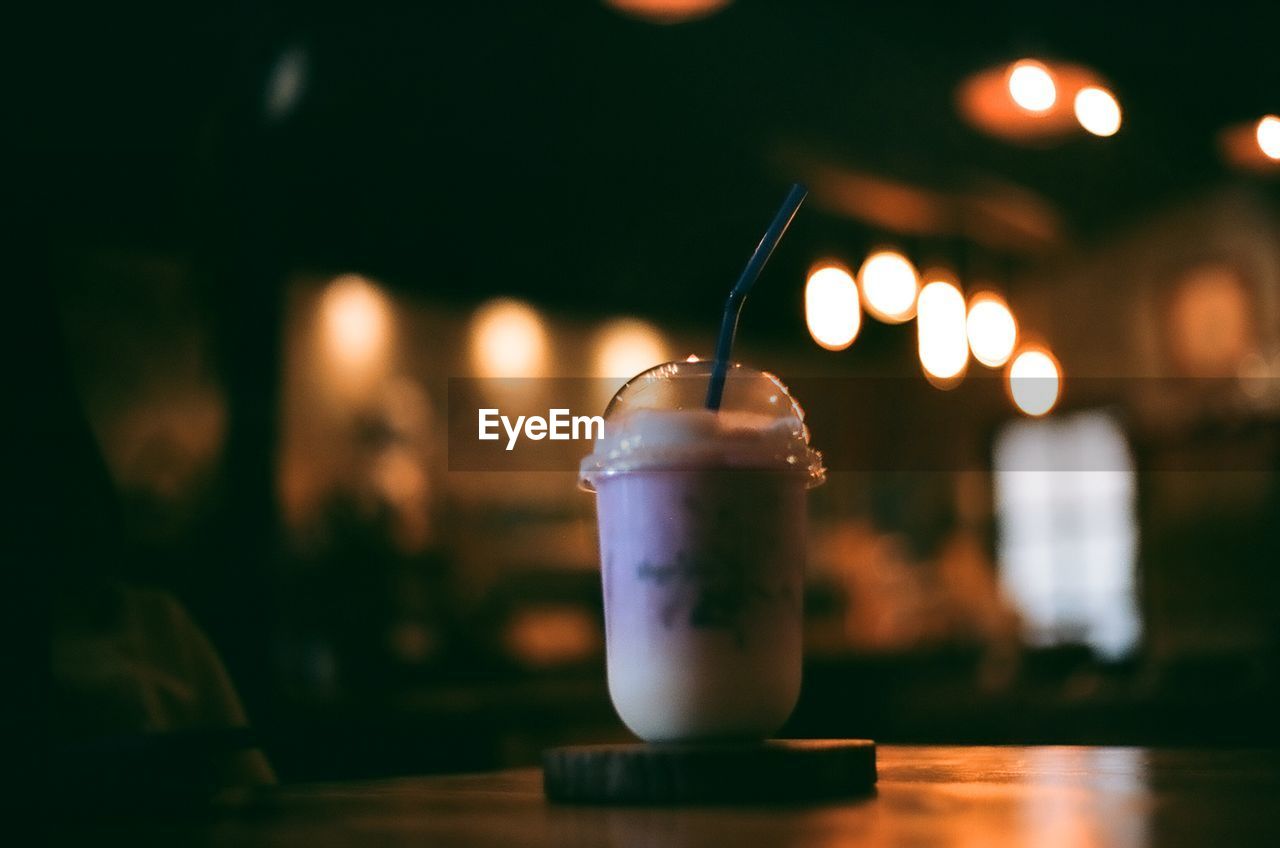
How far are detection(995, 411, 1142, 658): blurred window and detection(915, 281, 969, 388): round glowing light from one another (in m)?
4.66

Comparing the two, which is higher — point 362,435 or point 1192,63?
point 1192,63

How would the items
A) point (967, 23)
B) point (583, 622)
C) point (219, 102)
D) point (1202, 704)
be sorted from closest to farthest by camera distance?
point (219, 102), point (1202, 704), point (967, 23), point (583, 622)

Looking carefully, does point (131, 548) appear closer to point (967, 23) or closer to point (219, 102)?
point (219, 102)

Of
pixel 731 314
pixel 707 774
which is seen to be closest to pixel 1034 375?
pixel 731 314

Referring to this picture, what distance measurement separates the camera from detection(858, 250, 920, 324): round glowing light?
15.7ft

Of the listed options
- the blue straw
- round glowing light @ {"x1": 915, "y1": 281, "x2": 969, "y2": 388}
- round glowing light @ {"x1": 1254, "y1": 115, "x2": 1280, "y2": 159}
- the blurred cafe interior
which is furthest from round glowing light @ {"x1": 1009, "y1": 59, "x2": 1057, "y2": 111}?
the blue straw

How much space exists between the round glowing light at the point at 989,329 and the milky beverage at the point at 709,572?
14.4 ft

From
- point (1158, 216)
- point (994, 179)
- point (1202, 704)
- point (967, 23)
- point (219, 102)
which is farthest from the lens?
A: point (1158, 216)

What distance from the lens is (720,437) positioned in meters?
0.95

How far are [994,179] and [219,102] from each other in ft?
17.6

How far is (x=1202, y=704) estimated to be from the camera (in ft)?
14.8

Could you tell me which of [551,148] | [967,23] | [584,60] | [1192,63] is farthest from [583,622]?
[1192,63]

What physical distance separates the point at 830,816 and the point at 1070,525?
9831 mm

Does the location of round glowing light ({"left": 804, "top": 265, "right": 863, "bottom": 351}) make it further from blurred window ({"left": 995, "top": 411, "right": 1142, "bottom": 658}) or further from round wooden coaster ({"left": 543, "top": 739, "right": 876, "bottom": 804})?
blurred window ({"left": 995, "top": 411, "right": 1142, "bottom": 658})
